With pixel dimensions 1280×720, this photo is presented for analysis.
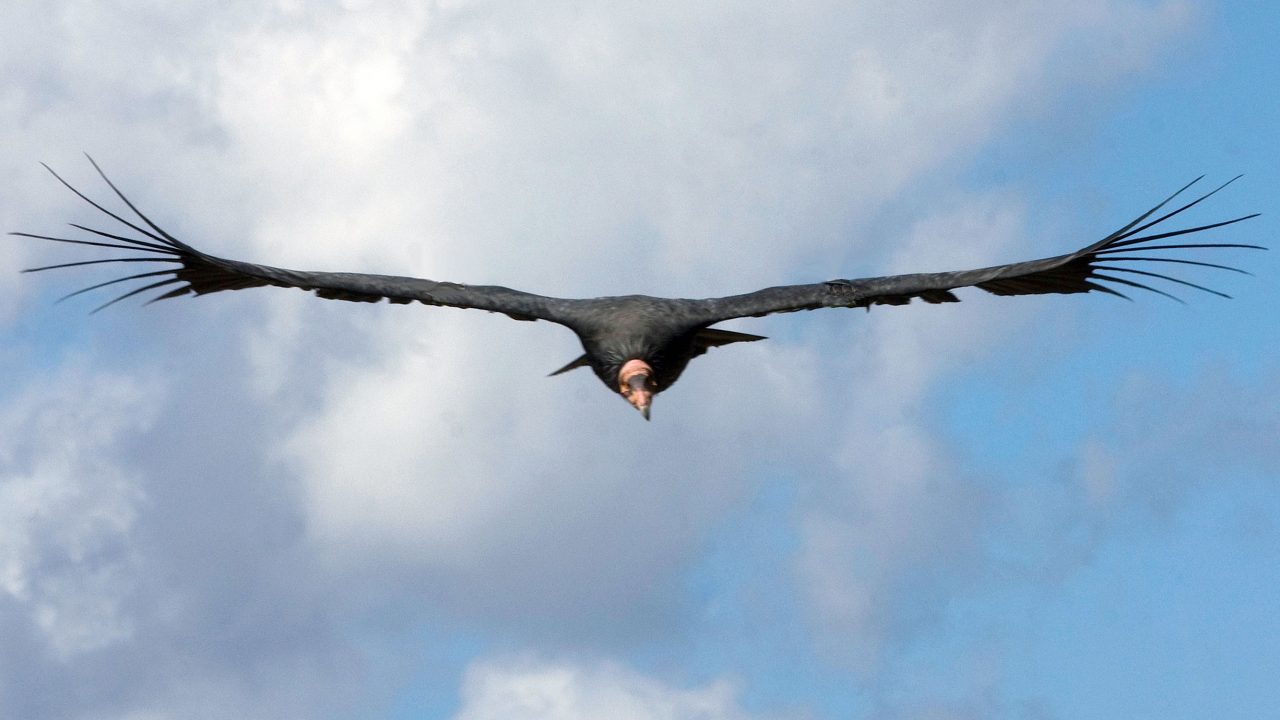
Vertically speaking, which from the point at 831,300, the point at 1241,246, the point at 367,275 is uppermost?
the point at 367,275

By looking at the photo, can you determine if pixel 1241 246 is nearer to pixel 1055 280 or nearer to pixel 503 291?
pixel 1055 280

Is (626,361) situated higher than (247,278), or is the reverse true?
(247,278)

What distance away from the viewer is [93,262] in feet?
49.5

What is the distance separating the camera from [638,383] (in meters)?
15.7

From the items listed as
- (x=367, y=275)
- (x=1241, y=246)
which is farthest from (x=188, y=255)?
(x=1241, y=246)

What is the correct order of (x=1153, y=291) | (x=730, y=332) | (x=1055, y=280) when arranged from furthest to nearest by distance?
(x=730, y=332) → (x=1055, y=280) → (x=1153, y=291)

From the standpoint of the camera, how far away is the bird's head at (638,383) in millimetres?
15695

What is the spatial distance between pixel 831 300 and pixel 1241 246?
3.97m

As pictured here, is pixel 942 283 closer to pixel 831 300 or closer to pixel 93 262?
pixel 831 300

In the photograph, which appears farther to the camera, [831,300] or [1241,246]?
[831,300]

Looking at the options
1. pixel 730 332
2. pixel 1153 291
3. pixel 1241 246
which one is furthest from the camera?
pixel 730 332

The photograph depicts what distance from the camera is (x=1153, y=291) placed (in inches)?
582

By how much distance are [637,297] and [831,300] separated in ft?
7.14

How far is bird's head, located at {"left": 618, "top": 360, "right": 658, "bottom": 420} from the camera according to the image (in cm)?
1570
